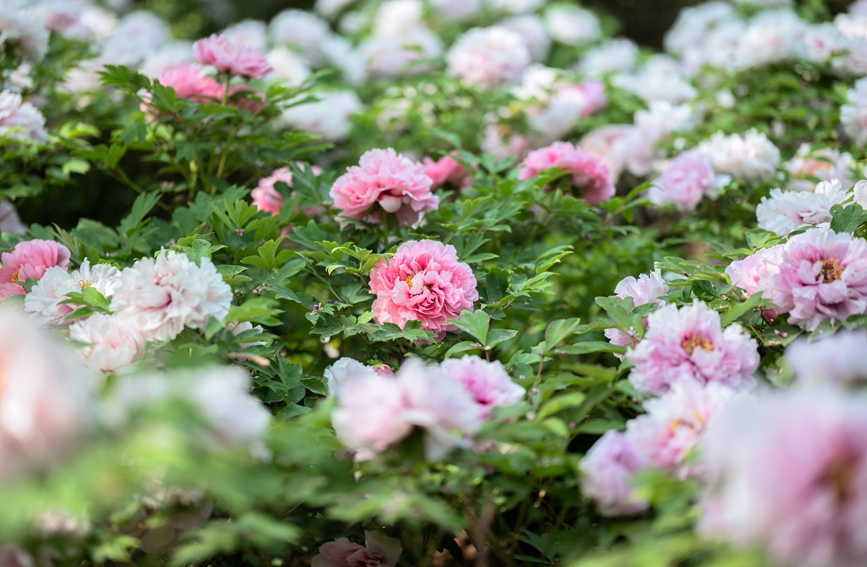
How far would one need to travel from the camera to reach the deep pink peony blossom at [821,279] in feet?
3.93

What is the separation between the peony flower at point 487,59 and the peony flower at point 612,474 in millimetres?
2142

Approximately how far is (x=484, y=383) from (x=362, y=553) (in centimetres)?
44

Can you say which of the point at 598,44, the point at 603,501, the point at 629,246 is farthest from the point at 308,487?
the point at 598,44

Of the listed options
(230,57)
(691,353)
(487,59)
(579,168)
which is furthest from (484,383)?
(487,59)

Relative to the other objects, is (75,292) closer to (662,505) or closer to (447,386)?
(447,386)

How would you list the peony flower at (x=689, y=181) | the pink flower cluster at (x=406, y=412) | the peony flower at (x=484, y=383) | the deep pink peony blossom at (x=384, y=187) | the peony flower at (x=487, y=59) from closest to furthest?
the pink flower cluster at (x=406, y=412), the peony flower at (x=484, y=383), the deep pink peony blossom at (x=384, y=187), the peony flower at (x=689, y=181), the peony flower at (x=487, y=59)

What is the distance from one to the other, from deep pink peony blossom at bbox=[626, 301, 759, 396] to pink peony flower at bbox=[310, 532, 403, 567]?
1.74 ft

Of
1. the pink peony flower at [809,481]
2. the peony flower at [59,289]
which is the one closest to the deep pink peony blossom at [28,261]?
the peony flower at [59,289]

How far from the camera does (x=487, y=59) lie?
2912 mm

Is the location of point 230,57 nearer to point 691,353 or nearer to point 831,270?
point 691,353

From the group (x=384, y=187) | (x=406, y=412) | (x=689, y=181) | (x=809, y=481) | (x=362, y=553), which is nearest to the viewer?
(x=809, y=481)

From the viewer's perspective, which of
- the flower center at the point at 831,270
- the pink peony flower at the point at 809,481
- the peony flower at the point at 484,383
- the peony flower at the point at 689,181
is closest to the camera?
the pink peony flower at the point at 809,481

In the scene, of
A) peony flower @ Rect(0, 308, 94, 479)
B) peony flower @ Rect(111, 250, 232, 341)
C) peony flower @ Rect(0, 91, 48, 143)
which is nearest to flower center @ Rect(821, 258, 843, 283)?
peony flower @ Rect(111, 250, 232, 341)

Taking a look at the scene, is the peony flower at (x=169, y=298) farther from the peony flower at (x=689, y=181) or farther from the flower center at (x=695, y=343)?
the peony flower at (x=689, y=181)
